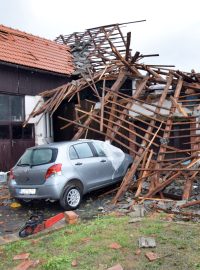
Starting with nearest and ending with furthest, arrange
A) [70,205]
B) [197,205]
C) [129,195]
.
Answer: [197,205]
[70,205]
[129,195]

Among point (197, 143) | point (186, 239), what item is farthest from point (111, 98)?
point (186, 239)

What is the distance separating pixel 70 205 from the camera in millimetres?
9742

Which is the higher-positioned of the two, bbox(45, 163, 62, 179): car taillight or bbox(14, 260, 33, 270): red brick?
bbox(45, 163, 62, 179): car taillight

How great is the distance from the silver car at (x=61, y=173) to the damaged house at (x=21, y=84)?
493 cm

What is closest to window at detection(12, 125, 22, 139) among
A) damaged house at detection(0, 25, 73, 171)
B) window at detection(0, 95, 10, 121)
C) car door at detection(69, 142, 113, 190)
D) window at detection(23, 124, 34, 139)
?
damaged house at detection(0, 25, 73, 171)

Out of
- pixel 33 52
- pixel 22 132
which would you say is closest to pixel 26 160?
pixel 22 132

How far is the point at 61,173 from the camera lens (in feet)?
31.6

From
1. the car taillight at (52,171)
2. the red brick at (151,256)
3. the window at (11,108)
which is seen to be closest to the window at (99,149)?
the car taillight at (52,171)

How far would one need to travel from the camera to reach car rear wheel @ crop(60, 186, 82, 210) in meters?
9.62

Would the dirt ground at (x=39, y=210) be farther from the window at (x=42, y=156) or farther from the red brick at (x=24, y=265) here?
the red brick at (x=24, y=265)

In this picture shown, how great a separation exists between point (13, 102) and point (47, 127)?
2.07m

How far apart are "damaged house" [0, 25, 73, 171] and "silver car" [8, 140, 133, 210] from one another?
16.2 ft

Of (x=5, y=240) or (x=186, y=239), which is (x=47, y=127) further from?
(x=186, y=239)

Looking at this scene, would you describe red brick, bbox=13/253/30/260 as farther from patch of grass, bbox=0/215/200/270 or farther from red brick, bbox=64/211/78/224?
red brick, bbox=64/211/78/224
